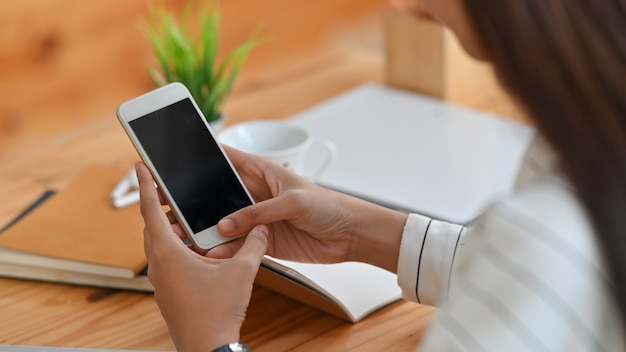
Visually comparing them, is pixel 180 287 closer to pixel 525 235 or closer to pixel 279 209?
pixel 279 209

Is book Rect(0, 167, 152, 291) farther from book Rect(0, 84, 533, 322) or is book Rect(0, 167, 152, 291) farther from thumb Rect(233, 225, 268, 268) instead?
thumb Rect(233, 225, 268, 268)

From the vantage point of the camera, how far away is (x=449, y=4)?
2.07 feet

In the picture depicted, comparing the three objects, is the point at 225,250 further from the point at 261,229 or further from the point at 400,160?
the point at 400,160

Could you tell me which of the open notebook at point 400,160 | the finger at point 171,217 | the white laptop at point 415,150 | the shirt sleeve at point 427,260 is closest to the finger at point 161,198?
the finger at point 171,217

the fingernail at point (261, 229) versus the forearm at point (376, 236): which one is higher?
the fingernail at point (261, 229)

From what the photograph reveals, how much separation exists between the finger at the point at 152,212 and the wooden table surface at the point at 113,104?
0.14m

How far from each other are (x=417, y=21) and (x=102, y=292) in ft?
2.41

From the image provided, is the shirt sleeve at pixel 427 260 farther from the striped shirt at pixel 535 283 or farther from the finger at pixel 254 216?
the striped shirt at pixel 535 283

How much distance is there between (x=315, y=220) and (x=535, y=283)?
0.38 m

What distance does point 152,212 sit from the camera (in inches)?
32.8

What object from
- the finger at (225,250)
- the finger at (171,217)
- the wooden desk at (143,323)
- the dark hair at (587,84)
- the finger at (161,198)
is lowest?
the wooden desk at (143,323)

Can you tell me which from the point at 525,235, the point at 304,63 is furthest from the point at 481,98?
the point at 525,235

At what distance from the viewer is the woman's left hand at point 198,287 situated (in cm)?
76

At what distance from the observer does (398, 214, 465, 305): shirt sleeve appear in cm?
90
